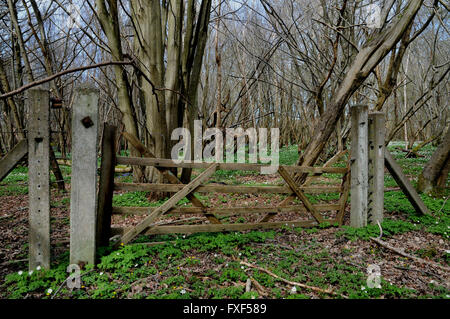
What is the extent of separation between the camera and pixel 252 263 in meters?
3.50

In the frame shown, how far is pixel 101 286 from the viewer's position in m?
2.89

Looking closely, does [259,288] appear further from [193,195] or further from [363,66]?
[363,66]

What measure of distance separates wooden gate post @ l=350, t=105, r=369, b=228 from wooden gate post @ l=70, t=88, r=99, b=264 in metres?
4.02

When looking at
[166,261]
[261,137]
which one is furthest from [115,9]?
[261,137]

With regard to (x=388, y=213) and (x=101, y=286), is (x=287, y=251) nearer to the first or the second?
(x=101, y=286)

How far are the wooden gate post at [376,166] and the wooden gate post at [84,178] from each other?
4326mm

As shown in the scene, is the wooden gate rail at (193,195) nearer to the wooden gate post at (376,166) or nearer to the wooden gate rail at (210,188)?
the wooden gate rail at (210,188)

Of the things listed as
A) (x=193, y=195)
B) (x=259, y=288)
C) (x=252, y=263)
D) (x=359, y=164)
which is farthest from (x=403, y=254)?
(x=193, y=195)

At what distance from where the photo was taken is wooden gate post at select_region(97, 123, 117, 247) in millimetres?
3484

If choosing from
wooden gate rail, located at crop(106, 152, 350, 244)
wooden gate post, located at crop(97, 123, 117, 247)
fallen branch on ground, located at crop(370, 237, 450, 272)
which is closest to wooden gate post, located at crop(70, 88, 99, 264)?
wooden gate post, located at crop(97, 123, 117, 247)

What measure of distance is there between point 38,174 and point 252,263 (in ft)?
8.90

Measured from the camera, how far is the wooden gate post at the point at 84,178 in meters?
3.23

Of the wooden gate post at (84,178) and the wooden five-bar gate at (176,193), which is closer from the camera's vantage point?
the wooden gate post at (84,178)
